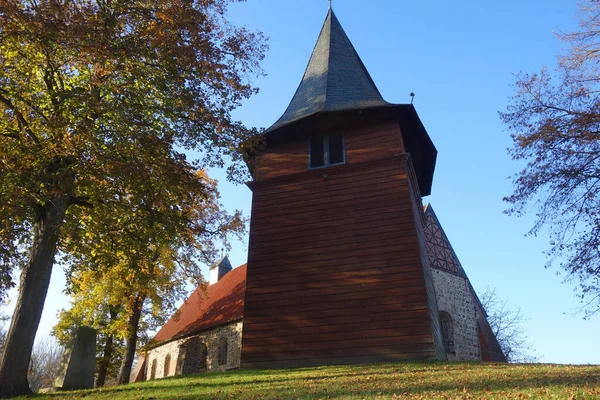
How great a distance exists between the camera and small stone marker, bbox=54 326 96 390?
10.7m

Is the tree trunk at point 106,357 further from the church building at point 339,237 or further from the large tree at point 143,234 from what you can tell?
the church building at point 339,237

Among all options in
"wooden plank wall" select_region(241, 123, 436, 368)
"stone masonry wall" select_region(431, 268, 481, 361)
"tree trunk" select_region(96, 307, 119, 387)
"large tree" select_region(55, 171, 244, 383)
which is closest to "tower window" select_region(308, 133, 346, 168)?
"wooden plank wall" select_region(241, 123, 436, 368)

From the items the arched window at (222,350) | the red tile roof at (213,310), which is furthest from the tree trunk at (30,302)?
the arched window at (222,350)

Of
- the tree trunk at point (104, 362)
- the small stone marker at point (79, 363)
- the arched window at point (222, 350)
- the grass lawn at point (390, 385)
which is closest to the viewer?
the grass lawn at point (390, 385)

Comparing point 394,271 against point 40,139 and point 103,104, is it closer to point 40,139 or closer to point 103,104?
point 103,104

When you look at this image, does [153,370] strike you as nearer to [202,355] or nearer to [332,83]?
[202,355]

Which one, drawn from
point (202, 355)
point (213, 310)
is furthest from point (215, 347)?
point (213, 310)

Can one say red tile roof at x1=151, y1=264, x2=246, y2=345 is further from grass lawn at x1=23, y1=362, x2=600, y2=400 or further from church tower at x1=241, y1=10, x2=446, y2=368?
grass lawn at x1=23, y1=362, x2=600, y2=400

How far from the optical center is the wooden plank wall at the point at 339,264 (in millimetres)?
13547

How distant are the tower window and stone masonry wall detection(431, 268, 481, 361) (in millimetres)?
10973

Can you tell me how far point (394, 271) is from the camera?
14070mm

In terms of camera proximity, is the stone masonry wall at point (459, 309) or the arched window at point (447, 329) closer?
the arched window at point (447, 329)

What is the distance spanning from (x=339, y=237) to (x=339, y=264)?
2.92 ft

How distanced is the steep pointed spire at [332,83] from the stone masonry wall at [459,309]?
10.7m
